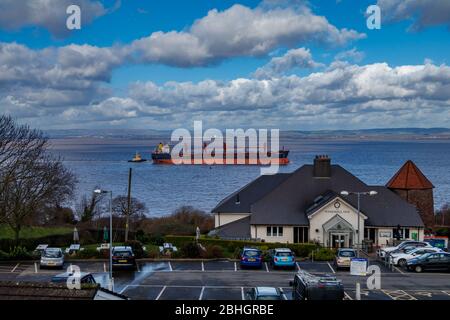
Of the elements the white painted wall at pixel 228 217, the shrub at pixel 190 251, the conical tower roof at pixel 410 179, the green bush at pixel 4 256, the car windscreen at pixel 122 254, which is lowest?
the green bush at pixel 4 256

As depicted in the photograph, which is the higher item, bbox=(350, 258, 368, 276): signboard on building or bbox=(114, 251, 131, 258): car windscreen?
bbox=(114, 251, 131, 258): car windscreen

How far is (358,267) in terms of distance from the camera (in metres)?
32.8

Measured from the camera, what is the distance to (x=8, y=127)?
54.6 metres

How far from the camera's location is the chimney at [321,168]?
169ft

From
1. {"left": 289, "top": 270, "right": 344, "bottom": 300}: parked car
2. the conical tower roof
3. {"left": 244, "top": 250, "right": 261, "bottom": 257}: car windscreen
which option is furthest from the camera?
the conical tower roof

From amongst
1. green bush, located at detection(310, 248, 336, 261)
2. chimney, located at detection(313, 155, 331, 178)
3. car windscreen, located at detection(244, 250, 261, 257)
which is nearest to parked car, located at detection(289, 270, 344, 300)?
car windscreen, located at detection(244, 250, 261, 257)

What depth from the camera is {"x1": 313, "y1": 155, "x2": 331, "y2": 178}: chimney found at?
51.4 metres

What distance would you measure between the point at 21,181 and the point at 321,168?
2561 centimetres

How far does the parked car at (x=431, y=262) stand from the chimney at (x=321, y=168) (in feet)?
58.5

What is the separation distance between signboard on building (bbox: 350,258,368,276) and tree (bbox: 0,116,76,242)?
24.0 m

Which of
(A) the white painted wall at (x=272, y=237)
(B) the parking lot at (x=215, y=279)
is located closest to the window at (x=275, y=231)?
(A) the white painted wall at (x=272, y=237)

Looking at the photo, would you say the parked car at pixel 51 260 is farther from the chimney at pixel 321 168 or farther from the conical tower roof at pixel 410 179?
the conical tower roof at pixel 410 179

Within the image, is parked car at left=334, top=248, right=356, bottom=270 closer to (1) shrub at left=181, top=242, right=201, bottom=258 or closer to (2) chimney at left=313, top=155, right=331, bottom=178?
(1) shrub at left=181, top=242, right=201, bottom=258
